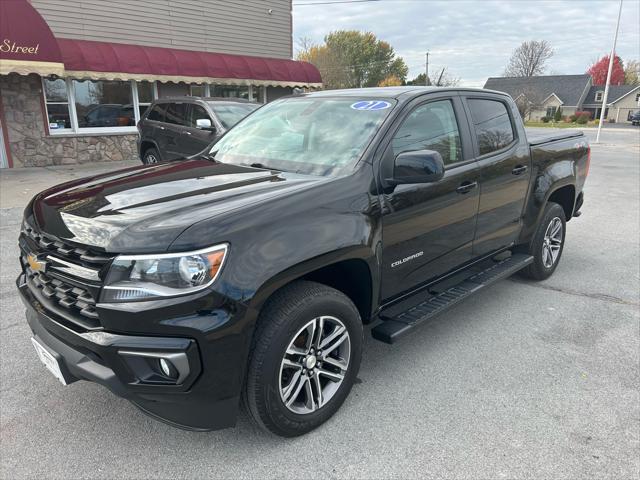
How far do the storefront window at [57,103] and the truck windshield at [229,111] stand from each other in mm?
6460

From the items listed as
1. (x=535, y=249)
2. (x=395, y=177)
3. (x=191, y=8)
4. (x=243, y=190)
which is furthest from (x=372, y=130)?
(x=191, y=8)

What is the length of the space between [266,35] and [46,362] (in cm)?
1679

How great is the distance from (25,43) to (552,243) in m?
11.6

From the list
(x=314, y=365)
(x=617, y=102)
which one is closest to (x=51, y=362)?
(x=314, y=365)

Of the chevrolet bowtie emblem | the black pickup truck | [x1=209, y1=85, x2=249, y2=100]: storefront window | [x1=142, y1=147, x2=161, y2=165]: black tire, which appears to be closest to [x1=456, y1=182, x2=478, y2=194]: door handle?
the black pickup truck

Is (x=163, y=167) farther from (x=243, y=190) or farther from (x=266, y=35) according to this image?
(x=266, y=35)

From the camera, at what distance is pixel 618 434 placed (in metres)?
2.74

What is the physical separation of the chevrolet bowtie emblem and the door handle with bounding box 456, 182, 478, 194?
2695 millimetres

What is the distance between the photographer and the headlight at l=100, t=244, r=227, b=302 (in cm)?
215

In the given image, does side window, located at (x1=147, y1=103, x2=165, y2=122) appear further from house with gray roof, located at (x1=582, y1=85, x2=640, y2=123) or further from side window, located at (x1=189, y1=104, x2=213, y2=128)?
house with gray roof, located at (x1=582, y1=85, x2=640, y2=123)

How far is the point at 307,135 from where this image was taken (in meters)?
3.47

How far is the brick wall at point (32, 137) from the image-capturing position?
12094 mm

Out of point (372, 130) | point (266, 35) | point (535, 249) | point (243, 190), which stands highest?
point (266, 35)

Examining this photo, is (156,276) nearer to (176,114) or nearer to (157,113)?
(176,114)
